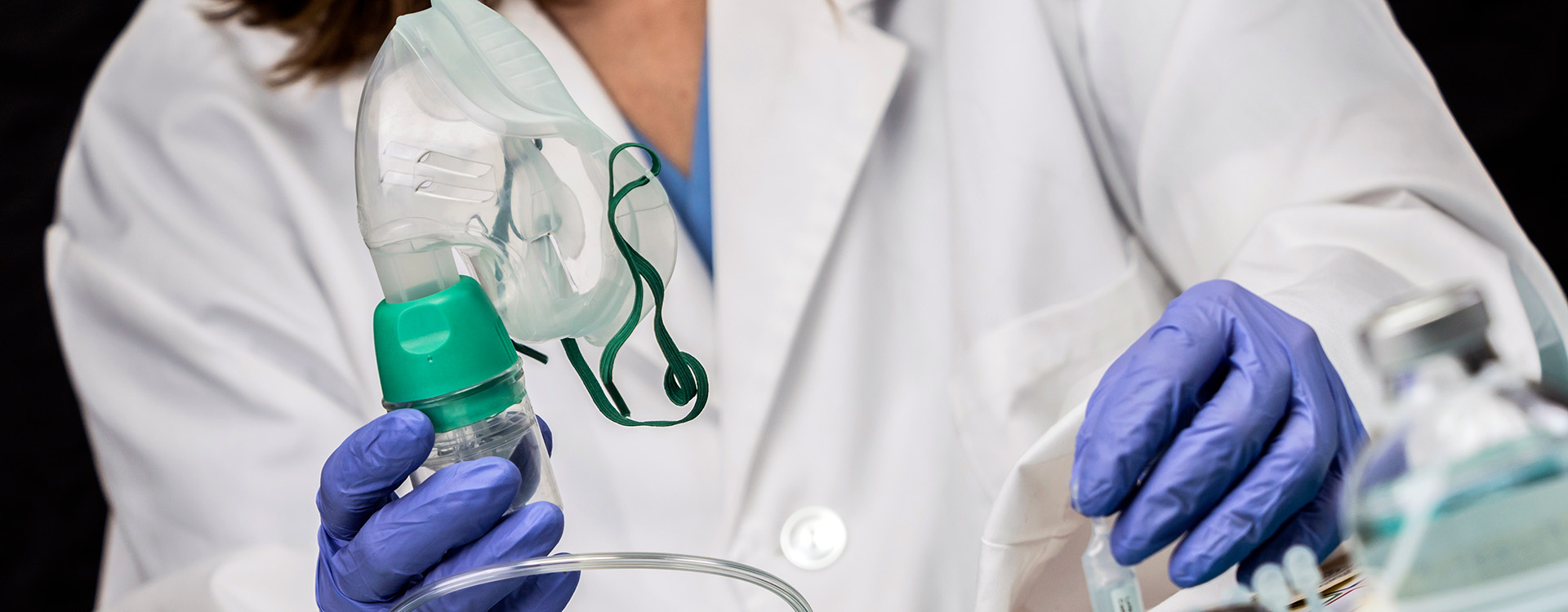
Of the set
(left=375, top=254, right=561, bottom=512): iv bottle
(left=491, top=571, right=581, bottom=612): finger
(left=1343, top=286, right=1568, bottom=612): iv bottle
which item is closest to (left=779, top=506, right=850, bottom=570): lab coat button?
(left=491, top=571, right=581, bottom=612): finger

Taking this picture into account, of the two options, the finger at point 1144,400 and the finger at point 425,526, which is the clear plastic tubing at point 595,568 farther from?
the finger at point 1144,400

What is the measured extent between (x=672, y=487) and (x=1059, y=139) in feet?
1.50

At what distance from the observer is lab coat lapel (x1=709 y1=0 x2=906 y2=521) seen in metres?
0.85

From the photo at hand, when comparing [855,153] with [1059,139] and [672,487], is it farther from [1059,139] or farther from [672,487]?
[672,487]

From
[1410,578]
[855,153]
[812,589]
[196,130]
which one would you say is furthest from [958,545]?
[196,130]

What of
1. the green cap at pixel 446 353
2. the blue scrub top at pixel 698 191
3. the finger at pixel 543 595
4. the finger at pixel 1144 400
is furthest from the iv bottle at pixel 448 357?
the blue scrub top at pixel 698 191

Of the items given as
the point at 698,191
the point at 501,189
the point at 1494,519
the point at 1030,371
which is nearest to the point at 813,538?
the point at 1030,371

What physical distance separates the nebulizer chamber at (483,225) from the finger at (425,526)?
22 mm

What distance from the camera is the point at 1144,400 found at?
516 millimetres

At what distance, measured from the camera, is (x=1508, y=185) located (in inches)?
51.3

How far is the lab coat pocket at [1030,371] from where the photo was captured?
2.68 ft

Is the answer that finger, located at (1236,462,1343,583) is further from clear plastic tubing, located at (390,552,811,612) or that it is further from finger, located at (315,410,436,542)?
finger, located at (315,410,436,542)

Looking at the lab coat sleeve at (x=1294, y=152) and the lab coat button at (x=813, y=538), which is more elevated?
the lab coat sleeve at (x=1294, y=152)

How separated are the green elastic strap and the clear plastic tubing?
74 mm
